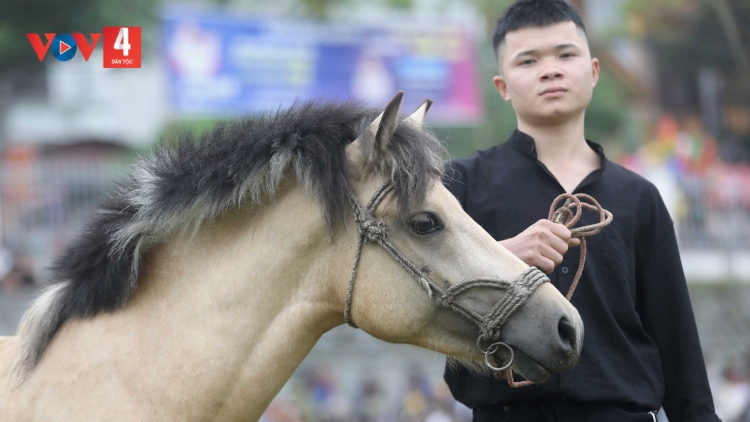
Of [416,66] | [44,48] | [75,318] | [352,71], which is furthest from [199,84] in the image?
[75,318]

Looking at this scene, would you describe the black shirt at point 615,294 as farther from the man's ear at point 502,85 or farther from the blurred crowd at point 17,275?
the blurred crowd at point 17,275

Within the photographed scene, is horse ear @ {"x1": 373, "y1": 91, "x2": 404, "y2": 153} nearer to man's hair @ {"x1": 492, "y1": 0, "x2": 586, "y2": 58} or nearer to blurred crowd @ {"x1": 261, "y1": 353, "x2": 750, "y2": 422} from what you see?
man's hair @ {"x1": 492, "y1": 0, "x2": 586, "y2": 58}

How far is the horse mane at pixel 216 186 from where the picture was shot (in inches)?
110

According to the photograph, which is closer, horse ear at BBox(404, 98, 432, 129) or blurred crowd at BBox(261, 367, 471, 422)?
horse ear at BBox(404, 98, 432, 129)

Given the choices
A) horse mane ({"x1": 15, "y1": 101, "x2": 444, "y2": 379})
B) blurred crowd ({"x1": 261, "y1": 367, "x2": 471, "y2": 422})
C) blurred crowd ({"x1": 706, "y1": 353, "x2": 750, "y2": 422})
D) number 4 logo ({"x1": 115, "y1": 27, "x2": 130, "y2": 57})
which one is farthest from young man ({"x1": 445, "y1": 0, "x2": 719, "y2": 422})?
blurred crowd ({"x1": 706, "y1": 353, "x2": 750, "y2": 422})

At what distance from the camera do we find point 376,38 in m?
18.3

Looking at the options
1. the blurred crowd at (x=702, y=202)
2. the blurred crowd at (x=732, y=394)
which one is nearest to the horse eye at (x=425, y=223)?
the blurred crowd at (x=732, y=394)

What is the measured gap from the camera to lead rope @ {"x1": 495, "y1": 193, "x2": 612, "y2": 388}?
287 centimetres

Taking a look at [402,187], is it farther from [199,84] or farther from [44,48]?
[199,84]

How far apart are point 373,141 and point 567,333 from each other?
0.90 meters

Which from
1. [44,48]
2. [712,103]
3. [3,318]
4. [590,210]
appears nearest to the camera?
[590,210]

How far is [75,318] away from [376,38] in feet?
52.6

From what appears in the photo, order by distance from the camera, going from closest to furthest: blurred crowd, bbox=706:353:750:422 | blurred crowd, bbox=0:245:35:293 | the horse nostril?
the horse nostril < blurred crowd, bbox=0:245:35:293 < blurred crowd, bbox=706:353:750:422

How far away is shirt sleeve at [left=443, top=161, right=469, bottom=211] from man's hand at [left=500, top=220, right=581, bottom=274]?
0.44 meters
